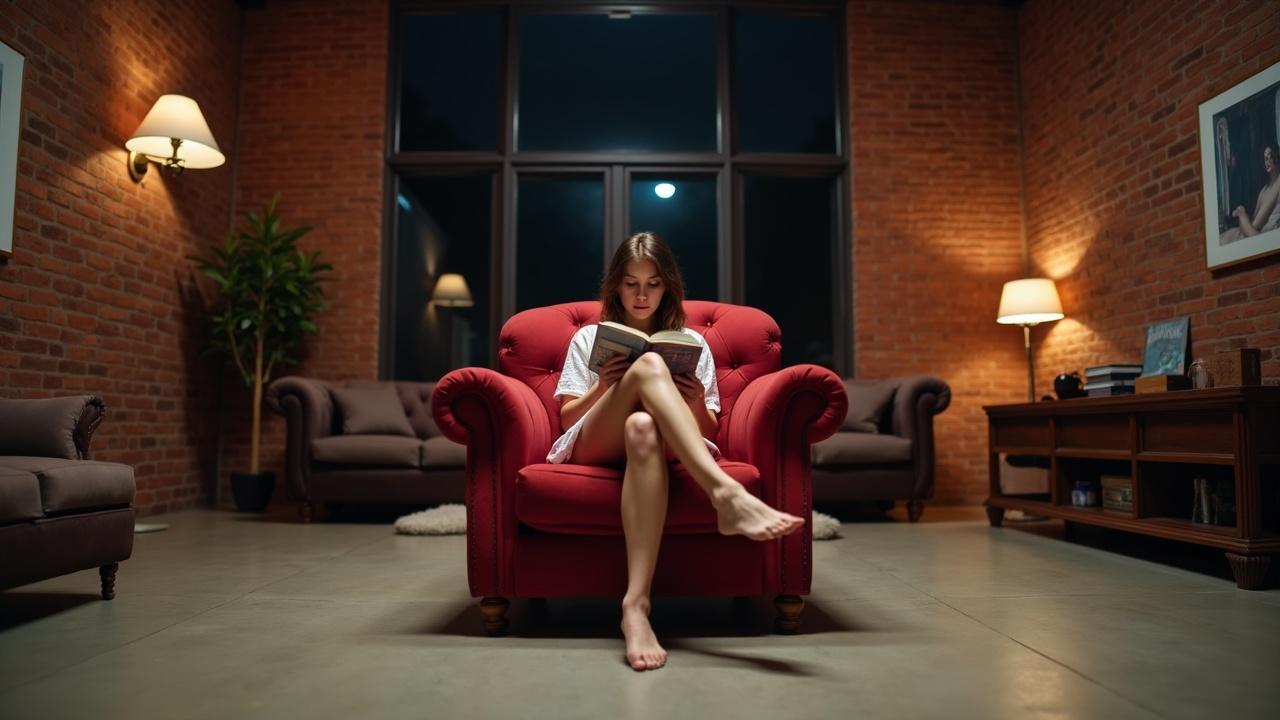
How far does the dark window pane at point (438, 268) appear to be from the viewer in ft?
18.2

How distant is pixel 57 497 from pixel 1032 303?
4.85 meters

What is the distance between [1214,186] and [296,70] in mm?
5526

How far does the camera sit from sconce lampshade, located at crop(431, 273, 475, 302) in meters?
5.59

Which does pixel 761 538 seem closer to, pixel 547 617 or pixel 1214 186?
pixel 547 617

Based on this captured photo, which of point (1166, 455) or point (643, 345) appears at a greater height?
point (643, 345)

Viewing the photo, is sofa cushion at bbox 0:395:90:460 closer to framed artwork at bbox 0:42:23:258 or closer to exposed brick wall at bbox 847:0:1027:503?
framed artwork at bbox 0:42:23:258

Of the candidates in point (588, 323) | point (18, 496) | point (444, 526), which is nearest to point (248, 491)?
point (444, 526)

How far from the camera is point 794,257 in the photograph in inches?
226

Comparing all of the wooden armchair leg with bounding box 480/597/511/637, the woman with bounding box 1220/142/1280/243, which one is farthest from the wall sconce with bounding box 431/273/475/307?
the woman with bounding box 1220/142/1280/243

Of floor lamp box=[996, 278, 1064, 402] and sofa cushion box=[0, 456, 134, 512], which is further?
floor lamp box=[996, 278, 1064, 402]

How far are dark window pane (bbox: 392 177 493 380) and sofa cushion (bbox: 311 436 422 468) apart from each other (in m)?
1.24

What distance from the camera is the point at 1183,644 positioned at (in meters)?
1.86

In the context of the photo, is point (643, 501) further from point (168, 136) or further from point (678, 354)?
point (168, 136)

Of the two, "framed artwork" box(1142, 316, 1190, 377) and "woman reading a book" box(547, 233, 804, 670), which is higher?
"framed artwork" box(1142, 316, 1190, 377)
